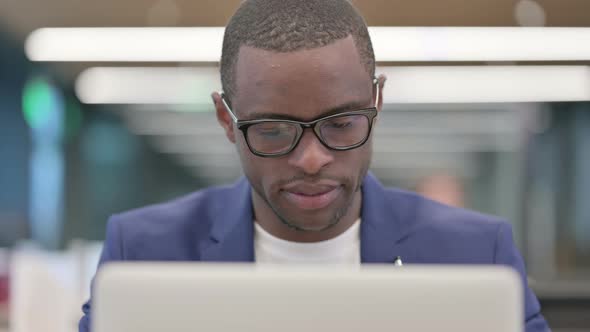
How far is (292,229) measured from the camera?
1.49m

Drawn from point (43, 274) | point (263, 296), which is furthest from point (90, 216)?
point (263, 296)

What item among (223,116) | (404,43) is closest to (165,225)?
(223,116)

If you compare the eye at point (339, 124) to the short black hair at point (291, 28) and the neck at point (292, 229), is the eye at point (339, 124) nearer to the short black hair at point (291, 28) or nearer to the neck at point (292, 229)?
the short black hair at point (291, 28)

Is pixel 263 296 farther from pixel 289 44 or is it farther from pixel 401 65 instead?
pixel 401 65

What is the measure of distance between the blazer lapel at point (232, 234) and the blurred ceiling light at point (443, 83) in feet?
12.6

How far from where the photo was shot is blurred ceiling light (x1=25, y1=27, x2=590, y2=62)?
4.65 m

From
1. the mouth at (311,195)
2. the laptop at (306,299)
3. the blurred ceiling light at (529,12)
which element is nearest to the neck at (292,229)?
the mouth at (311,195)

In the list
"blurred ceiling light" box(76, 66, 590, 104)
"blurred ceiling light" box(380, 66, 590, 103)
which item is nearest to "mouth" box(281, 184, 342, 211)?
"blurred ceiling light" box(76, 66, 590, 104)

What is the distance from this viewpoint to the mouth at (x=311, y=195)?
1.23m

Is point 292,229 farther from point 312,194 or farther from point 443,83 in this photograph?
point 443,83

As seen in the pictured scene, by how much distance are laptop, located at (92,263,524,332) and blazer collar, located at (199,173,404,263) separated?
87 centimetres

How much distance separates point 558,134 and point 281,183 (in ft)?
36.1

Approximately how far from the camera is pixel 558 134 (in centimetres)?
1151

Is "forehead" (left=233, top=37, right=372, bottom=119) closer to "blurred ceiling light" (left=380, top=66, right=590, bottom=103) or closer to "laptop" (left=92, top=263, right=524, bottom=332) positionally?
"laptop" (left=92, top=263, right=524, bottom=332)
